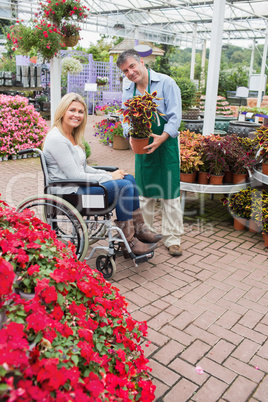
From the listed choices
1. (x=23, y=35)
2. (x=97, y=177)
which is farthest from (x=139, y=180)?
(x=23, y=35)

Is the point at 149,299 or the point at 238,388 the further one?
the point at 149,299

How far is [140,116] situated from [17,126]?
500 centimetres

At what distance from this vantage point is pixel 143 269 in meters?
3.31

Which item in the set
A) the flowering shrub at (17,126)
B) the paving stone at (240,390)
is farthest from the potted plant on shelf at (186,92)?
the paving stone at (240,390)

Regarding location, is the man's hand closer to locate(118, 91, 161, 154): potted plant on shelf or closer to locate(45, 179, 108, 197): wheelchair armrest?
locate(118, 91, 161, 154): potted plant on shelf

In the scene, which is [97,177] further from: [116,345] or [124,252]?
[116,345]

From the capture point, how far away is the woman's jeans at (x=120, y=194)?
288cm

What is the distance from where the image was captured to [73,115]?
296cm

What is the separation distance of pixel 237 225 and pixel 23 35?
164 inches

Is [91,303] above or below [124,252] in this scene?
above

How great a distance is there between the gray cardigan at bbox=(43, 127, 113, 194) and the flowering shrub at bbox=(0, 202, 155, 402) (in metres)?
0.97

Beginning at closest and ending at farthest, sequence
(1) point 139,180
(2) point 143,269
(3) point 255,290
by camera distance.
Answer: (3) point 255,290 → (2) point 143,269 → (1) point 139,180

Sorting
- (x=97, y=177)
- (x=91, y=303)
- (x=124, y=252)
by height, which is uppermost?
(x=97, y=177)

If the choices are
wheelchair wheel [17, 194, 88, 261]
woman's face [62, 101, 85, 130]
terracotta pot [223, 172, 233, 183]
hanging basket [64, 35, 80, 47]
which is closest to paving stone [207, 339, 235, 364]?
wheelchair wheel [17, 194, 88, 261]
